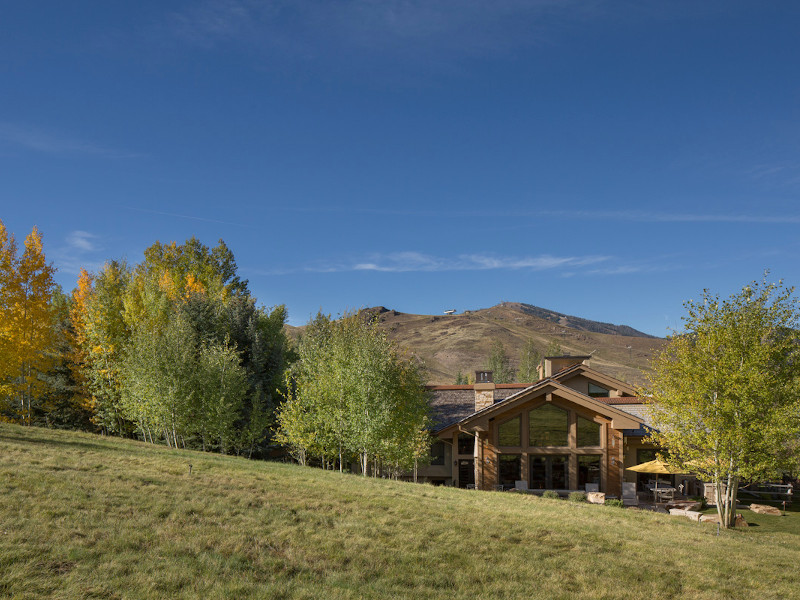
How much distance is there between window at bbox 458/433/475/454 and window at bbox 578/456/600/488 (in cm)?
666

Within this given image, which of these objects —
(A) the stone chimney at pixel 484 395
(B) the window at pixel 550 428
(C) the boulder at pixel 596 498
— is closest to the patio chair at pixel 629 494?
(C) the boulder at pixel 596 498

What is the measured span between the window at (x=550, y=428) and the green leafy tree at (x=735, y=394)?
9599mm

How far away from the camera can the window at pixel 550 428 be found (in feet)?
107

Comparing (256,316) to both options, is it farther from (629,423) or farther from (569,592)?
(569,592)

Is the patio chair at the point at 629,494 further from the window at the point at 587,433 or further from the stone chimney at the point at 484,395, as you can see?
the stone chimney at the point at 484,395

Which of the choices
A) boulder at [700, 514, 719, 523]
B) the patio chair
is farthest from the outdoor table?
boulder at [700, 514, 719, 523]

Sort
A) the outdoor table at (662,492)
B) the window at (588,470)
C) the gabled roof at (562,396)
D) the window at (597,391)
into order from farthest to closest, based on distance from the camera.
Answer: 1. the window at (597,391)
2. the window at (588,470)
3. the gabled roof at (562,396)
4. the outdoor table at (662,492)

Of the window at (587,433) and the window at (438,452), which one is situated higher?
the window at (587,433)

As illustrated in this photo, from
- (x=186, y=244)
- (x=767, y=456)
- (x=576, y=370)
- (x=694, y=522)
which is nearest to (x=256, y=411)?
(x=576, y=370)

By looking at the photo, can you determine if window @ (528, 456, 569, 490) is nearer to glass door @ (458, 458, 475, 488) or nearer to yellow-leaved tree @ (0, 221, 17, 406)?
glass door @ (458, 458, 475, 488)

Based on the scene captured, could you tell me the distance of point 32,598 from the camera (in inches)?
345

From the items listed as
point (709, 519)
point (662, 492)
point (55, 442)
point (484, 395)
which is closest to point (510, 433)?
point (484, 395)

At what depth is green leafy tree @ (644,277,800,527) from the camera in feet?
68.5

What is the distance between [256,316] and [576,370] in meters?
24.3
